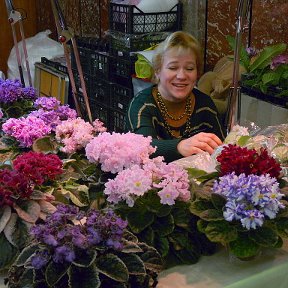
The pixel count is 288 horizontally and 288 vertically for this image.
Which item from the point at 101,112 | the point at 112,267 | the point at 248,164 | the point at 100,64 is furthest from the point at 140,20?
the point at 112,267

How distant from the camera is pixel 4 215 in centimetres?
134

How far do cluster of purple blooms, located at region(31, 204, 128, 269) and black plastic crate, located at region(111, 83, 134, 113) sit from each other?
2.76m

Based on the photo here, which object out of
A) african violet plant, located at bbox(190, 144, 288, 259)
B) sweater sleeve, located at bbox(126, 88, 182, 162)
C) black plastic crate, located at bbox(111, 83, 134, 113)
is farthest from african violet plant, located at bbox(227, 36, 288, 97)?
african violet plant, located at bbox(190, 144, 288, 259)

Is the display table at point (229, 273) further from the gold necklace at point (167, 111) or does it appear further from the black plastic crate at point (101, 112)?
the black plastic crate at point (101, 112)

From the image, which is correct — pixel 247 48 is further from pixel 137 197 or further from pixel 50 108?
pixel 137 197

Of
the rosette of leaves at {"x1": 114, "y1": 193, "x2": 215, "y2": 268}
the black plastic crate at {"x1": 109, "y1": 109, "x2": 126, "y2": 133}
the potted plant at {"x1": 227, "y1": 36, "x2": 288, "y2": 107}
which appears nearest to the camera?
the rosette of leaves at {"x1": 114, "y1": 193, "x2": 215, "y2": 268}

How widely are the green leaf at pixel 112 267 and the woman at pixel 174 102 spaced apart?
1281mm

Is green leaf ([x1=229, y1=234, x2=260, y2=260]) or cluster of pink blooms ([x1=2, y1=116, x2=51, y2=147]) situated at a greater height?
green leaf ([x1=229, y1=234, x2=260, y2=260])

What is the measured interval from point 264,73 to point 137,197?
1857mm

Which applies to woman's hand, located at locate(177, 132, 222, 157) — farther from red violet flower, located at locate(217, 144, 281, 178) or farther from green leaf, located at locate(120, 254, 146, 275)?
green leaf, located at locate(120, 254, 146, 275)

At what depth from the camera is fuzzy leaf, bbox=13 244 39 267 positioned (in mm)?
1218

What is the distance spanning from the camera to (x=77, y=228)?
1.19 meters

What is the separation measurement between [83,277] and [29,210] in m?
0.30

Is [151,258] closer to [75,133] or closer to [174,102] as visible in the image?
[75,133]
